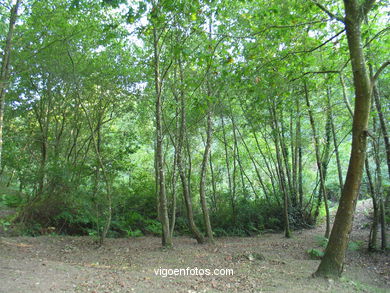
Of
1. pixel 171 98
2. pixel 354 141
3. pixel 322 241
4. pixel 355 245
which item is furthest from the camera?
pixel 171 98

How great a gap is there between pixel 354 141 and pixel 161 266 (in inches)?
160

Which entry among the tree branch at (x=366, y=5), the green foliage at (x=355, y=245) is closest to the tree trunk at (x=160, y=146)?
the tree branch at (x=366, y=5)

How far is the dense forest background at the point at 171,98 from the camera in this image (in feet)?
17.1

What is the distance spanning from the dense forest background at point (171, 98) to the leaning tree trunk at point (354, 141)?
22cm

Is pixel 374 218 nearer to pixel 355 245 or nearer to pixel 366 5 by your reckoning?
pixel 355 245

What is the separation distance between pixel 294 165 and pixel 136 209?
6.32 metres

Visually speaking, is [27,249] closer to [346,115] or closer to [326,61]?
[326,61]

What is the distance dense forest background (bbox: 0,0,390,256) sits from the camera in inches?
205

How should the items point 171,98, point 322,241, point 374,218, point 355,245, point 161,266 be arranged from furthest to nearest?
1. point 171,98
2. point 322,241
3. point 355,245
4. point 374,218
5. point 161,266

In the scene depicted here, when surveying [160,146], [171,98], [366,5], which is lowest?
[160,146]

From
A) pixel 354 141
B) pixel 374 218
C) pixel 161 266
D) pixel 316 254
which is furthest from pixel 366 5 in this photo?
pixel 161 266

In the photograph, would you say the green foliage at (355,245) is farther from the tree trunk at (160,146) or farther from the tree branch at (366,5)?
the tree branch at (366,5)

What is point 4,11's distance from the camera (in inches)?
253

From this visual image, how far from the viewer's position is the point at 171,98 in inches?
353
